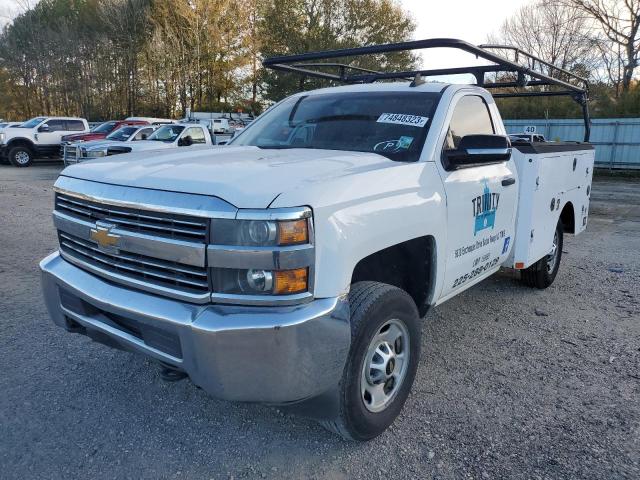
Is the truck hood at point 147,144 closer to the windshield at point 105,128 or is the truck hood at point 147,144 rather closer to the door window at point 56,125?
the windshield at point 105,128

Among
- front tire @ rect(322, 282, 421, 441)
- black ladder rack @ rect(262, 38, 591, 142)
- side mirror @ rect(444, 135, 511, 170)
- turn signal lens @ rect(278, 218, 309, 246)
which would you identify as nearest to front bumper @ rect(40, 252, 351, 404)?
front tire @ rect(322, 282, 421, 441)

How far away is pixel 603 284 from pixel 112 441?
17.7 feet

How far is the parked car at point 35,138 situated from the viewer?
21.3m

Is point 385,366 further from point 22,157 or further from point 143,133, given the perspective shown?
point 22,157

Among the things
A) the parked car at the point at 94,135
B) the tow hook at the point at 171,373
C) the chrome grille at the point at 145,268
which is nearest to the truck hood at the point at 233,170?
the chrome grille at the point at 145,268

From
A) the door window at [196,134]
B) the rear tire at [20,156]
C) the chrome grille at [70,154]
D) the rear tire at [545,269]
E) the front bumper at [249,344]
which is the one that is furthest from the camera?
the rear tire at [20,156]

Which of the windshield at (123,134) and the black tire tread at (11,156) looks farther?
the black tire tread at (11,156)

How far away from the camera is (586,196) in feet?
20.0

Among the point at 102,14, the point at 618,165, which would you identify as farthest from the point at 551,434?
the point at 102,14

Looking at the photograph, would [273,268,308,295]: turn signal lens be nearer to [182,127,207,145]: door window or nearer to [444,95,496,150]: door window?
[444,95,496,150]: door window

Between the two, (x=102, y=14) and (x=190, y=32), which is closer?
(x=190, y=32)

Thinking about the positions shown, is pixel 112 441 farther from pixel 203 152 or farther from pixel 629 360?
pixel 629 360

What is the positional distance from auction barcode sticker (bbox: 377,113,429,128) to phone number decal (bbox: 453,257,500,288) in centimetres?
108

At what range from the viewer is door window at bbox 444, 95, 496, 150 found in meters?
3.51
